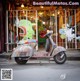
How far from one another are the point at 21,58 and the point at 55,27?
25.4 ft

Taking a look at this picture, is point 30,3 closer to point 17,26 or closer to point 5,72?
point 17,26

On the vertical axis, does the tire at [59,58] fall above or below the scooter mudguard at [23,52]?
below

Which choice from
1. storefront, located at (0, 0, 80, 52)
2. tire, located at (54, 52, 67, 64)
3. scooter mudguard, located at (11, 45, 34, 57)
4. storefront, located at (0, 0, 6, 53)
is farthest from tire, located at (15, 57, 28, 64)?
storefront, located at (0, 0, 80, 52)

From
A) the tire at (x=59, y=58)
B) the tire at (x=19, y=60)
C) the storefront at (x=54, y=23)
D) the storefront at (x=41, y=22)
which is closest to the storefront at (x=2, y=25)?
the storefront at (x=41, y=22)

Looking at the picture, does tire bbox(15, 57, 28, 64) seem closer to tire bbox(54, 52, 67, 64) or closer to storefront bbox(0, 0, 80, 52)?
tire bbox(54, 52, 67, 64)

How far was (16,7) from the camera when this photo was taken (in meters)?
24.2

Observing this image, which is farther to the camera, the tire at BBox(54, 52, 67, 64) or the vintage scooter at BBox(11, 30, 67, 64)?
the tire at BBox(54, 52, 67, 64)

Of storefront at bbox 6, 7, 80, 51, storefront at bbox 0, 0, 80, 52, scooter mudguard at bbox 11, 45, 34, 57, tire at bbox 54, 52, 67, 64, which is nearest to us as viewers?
scooter mudguard at bbox 11, 45, 34, 57

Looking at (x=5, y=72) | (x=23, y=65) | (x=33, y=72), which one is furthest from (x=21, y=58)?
(x=5, y=72)

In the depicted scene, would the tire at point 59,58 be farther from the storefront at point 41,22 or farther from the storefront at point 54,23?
the storefront at point 54,23

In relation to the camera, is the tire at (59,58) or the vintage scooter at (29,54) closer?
the vintage scooter at (29,54)

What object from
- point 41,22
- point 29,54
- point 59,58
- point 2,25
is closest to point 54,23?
point 41,22

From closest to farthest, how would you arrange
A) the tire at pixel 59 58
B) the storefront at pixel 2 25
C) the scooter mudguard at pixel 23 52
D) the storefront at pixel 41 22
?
the scooter mudguard at pixel 23 52, the tire at pixel 59 58, the storefront at pixel 2 25, the storefront at pixel 41 22

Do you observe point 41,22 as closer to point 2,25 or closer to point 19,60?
point 2,25
